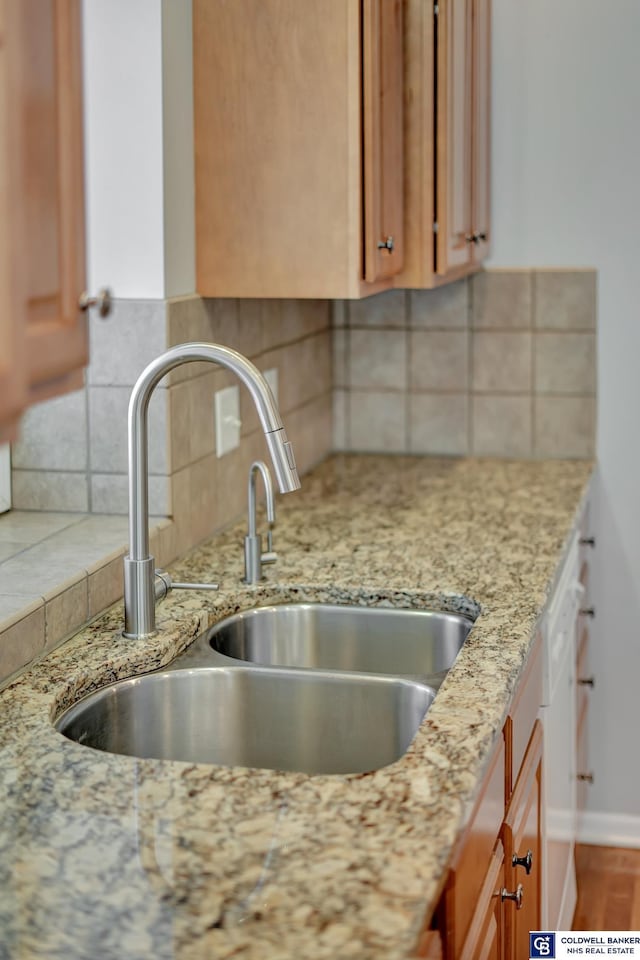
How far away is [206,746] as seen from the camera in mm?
1637

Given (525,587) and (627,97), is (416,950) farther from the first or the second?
(627,97)

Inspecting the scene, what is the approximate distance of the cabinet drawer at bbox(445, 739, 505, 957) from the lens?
4.00 feet

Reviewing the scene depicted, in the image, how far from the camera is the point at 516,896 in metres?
1.62

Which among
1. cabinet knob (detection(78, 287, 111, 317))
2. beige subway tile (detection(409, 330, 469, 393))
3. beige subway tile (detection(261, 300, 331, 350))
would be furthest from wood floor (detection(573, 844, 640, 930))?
cabinet knob (detection(78, 287, 111, 317))

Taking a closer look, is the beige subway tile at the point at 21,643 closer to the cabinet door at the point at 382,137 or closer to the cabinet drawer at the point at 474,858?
the cabinet drawer at the point at 474,858

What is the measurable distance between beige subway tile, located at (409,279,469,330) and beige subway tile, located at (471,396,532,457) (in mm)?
203

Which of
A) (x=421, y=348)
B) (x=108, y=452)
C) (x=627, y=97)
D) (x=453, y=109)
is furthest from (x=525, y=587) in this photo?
(x=627, y=97)

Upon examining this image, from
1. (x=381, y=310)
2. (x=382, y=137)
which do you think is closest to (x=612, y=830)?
(x=381, y=310)

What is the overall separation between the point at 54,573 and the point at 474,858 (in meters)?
0.70

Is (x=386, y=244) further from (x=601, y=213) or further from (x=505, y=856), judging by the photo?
(x=505, y=856)

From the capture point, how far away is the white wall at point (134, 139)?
6.30 ft

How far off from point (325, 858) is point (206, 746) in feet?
1.95

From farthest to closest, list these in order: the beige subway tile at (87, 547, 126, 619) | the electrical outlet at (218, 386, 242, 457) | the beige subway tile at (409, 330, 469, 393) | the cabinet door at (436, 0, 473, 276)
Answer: the beige subway tile at (409, 330, 469, 393) < the cabinet door at (436, 0, 473, 276) < the electrical outlet at (218, 386, 242, 457) < the beige subway tile at (87, 547, 126, 619)

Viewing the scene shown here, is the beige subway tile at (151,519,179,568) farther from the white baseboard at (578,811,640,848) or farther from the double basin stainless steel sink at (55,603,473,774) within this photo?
the white baseboard at (578,811,640,848)
